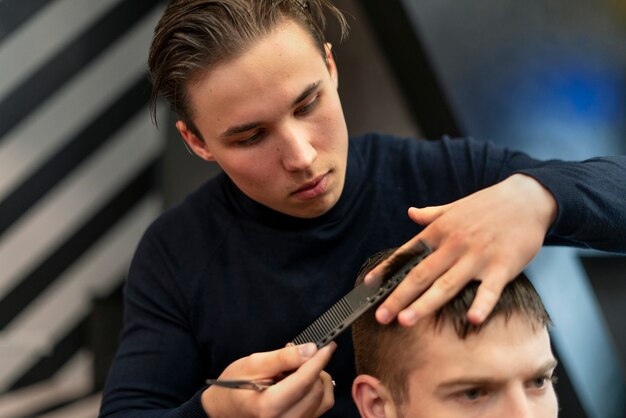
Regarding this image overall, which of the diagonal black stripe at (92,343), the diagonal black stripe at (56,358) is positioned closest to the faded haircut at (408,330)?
the diagonal black stripe at (92,343)

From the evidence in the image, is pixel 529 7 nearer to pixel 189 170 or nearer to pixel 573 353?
pixel 573 353

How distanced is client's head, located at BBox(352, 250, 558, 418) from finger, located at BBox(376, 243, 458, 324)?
14 centimetres

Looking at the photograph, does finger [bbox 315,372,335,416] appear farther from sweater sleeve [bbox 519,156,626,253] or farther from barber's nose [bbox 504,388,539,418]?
sweater sleeve [bbox 519,156,626,253]

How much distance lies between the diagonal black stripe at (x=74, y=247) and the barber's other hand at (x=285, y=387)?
113 inches

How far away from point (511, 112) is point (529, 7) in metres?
0.34

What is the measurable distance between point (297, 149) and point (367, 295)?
392mm

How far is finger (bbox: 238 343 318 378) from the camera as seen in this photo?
126 centimetres

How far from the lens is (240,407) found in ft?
4.40

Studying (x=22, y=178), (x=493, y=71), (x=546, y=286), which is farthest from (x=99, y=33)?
(x=546, y=286)

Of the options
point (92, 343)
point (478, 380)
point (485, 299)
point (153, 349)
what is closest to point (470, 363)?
point (478, 380)

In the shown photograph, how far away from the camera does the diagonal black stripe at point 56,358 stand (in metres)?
4.02

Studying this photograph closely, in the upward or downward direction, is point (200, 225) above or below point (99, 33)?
below

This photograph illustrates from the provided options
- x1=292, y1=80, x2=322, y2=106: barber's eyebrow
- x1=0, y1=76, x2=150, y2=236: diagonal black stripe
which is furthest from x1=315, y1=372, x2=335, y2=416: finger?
x1=0, y1=76, x2=150, y2=236: diagonal black stripe

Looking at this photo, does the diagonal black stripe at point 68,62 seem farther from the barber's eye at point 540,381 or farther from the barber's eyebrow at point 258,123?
the barber's eye at point 540,381
